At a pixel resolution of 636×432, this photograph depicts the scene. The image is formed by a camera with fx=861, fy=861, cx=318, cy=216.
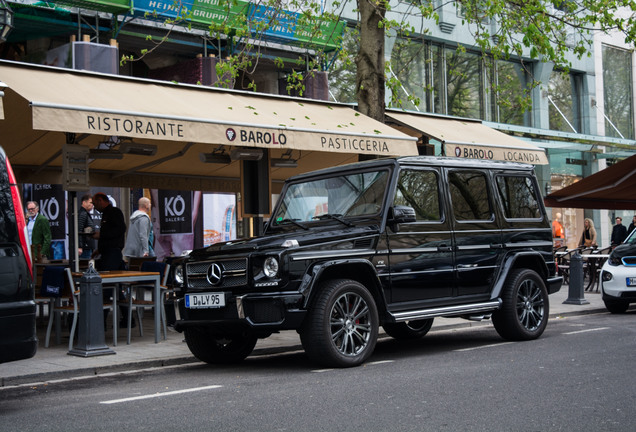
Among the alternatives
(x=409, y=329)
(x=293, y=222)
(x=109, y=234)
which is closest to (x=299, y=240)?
(x=293, y=222)

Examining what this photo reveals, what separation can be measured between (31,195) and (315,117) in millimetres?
9351

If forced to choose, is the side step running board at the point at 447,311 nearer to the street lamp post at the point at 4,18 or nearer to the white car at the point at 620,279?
the white car at the point at 620,279

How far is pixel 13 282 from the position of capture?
6375mm

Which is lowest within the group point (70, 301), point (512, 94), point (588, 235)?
point (70, 301)

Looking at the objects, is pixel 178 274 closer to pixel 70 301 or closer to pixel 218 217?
pixel 70 301

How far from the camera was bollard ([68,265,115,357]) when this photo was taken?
948 cm

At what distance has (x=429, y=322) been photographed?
36.7 feet

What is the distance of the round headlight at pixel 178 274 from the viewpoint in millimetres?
8883

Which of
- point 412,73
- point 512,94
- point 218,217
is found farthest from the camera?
point 512,94

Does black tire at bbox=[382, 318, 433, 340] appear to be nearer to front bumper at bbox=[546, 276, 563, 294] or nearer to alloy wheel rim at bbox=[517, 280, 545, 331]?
alloy wheel rim at bbox=[517, 280, 545, 331]

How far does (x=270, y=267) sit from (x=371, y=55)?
6705 millimetres

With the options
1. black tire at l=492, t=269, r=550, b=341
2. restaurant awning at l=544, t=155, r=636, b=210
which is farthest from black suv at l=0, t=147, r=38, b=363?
restaurant awning at l=544, t=155, r=636, b=210

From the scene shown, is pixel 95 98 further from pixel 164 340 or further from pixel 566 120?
pixel 566 120

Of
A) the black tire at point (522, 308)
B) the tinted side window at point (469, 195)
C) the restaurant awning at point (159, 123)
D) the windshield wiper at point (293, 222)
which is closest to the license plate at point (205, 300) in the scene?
the windshield wiper at point (293, 222)
